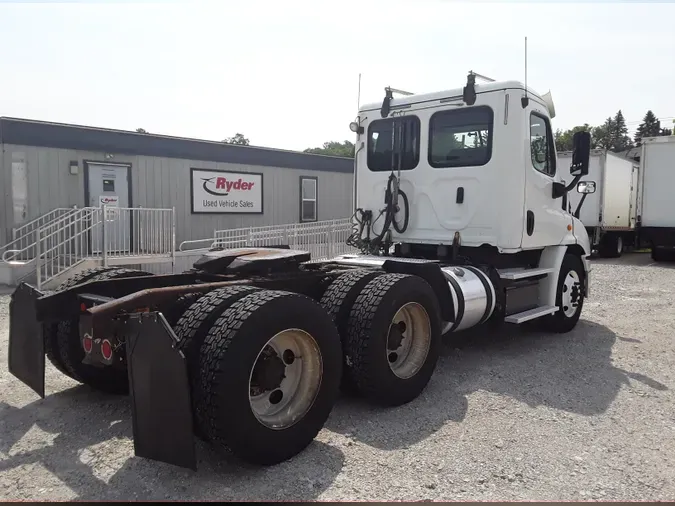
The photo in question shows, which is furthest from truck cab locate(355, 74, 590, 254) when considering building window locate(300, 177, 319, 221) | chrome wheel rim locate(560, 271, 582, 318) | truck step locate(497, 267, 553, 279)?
building window locate(300, 177, 319, 221)

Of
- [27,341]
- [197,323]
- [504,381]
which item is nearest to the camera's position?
[197,323]

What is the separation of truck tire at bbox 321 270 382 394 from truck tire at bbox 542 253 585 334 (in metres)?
3.54

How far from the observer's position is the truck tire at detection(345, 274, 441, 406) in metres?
4.30

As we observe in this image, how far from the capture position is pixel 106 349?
347 centimetres

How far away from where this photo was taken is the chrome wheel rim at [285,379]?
11.5 feet

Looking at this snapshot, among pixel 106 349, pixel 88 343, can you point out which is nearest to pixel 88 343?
pixel 88 343

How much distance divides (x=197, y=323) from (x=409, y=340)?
2179 millimetres

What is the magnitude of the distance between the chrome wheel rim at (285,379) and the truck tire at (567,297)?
460cm

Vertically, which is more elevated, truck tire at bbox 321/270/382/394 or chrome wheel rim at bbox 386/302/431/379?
truck tire at bbox 321/270/382/394

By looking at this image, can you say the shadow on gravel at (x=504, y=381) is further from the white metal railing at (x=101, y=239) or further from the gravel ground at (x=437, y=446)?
the white metal railing at (x=101, y=239)

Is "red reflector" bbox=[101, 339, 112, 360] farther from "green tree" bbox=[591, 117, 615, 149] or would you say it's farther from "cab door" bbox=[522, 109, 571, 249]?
"green tree" bbox=[591, 117, 615, 149]

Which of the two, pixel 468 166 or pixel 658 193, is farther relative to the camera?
pixel 658 193

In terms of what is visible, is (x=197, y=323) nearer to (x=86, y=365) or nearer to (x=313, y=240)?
(x=86, y=365)

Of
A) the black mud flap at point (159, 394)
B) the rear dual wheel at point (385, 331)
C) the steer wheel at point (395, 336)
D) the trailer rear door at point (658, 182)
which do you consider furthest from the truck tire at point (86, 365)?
the trailer rear door at point (658, 182)
